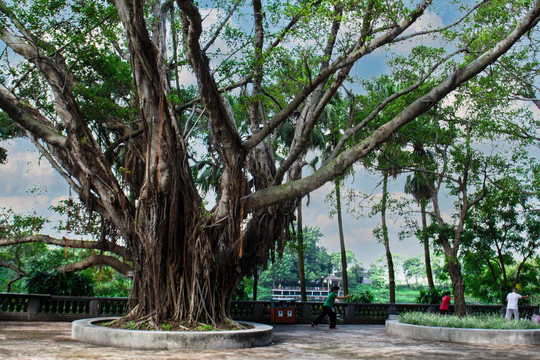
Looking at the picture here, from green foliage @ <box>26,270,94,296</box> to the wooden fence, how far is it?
0.88 meters

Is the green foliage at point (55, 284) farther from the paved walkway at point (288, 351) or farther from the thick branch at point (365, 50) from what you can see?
the thick branch at point (365, 50)

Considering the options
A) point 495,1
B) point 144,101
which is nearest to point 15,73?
point 144,101

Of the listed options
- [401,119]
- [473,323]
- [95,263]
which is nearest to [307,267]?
[95,263]

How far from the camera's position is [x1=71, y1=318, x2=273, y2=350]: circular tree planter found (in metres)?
7.30

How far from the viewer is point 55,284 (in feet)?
48.3

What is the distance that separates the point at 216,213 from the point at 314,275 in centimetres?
5950

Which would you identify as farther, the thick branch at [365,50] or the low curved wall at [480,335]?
the low curved wall at [480,335]

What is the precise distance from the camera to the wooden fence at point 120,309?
12.8 m

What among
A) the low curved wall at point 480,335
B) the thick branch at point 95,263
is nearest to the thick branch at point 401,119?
the low curved wall at point 480,335

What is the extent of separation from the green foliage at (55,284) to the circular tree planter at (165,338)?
728cm

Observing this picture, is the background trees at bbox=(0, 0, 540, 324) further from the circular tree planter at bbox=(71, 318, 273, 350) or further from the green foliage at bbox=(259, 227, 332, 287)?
the green foliage at bbox=(259, 227, 332, 287)

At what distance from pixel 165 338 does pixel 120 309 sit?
23.2 ft

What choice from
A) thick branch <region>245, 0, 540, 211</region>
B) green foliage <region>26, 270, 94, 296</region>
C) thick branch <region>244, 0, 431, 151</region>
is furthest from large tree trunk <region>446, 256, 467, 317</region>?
green foliage <region>26, 270, 94, 296</region>

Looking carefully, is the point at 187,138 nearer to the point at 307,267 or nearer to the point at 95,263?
the point at 95,263
